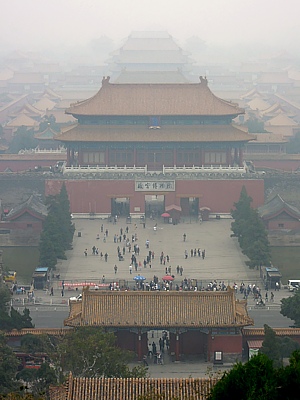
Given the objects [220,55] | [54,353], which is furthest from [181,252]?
[220,55]

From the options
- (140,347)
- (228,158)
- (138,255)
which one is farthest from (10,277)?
(228,158)

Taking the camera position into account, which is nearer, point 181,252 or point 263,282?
point 263,282

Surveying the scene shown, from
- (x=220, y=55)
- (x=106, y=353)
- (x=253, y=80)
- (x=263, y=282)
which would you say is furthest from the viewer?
(x=220, y=55)

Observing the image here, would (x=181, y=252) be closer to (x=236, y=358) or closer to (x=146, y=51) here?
(x=236, y=358)

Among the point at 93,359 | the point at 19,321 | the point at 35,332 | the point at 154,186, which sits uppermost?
the point at 154,186

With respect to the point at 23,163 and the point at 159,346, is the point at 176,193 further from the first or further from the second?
the point at 159,346

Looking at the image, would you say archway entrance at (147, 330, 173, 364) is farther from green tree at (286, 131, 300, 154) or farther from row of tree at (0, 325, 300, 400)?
green tree at (286, 131, 300, 154)

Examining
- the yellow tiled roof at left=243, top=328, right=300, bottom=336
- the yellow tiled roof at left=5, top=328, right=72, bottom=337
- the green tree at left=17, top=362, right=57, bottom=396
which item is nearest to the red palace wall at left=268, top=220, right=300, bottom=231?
the yellow tiled roof at left=243, top=328, right=300, bottom=336

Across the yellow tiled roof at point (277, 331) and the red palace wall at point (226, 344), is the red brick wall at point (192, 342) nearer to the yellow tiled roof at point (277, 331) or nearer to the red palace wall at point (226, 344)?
the red palace wall at point (226, 344)
